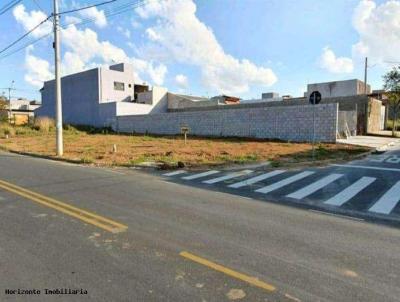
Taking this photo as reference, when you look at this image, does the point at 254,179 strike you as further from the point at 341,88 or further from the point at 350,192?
the point at 341,88

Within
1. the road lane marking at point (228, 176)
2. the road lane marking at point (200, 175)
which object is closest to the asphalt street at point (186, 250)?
the road lane marking at point (228, 176)

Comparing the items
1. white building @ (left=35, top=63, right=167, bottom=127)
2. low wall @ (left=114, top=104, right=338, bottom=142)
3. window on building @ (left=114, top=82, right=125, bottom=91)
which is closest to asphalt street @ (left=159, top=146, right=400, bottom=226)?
low wall @ (left=114, top=104, right=338, bottom=142)

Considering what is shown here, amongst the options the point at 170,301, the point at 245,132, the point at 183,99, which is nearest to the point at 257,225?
the point at 170,301

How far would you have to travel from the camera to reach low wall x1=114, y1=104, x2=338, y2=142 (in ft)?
80.6

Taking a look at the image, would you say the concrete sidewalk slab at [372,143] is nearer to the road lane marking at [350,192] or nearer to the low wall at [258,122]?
the low wall at [258,122]

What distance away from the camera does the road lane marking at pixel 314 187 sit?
367 inches

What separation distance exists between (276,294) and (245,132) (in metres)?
26.4

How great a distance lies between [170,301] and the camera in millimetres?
3646

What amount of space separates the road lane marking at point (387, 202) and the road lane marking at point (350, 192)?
0.70 m

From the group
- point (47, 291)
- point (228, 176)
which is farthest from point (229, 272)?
point (228, 176)

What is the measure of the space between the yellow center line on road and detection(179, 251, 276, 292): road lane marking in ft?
5.46

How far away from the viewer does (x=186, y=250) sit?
507cm

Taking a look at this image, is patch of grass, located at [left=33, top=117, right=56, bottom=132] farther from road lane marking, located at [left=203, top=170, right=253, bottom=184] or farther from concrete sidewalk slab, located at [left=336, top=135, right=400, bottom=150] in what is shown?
road lane marking, located at [left=203, top=170, right=253, bottom=184]

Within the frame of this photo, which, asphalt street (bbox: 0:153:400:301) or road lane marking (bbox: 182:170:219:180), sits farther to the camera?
road lane marking (bbox: 182:170:219:180)
